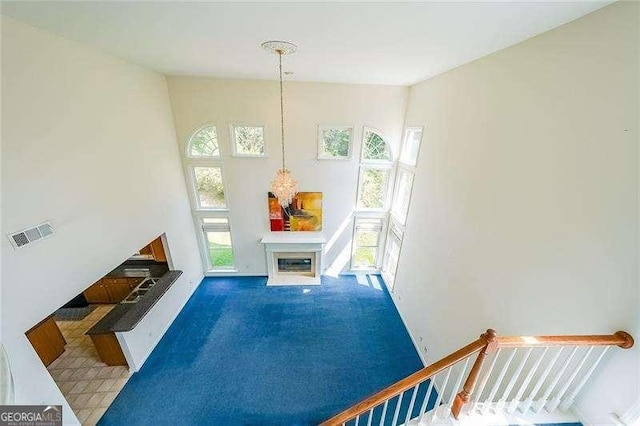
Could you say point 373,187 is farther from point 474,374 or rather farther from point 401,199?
point 474,374

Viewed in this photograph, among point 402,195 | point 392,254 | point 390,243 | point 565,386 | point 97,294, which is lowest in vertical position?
point 97,294

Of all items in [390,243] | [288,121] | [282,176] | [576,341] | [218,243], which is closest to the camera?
[576,341]

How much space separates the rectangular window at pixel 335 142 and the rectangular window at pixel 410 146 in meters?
1.33

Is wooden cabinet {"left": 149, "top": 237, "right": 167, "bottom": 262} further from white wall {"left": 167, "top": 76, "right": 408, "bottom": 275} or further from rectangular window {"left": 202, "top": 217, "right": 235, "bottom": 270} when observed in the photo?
white wall {"left": 167, "top": 76, "right": 408, "bottom": 275}

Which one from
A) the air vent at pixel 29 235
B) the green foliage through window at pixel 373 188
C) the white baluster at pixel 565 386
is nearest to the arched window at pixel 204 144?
the air vent at pixel 29 235

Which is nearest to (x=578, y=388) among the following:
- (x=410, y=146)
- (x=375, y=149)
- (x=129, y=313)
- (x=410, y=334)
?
(x=410, y=334)

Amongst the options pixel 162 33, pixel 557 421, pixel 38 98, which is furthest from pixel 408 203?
pixel 38 98

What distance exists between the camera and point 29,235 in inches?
101

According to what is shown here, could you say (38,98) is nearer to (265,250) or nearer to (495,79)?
(265,250)

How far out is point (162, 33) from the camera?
9.15 ft

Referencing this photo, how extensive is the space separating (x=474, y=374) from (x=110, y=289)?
7923 mm

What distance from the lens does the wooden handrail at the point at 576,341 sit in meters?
1.71

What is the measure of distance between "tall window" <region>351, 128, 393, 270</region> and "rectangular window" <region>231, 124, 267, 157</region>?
2539 millimetres

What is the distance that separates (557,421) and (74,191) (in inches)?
226
